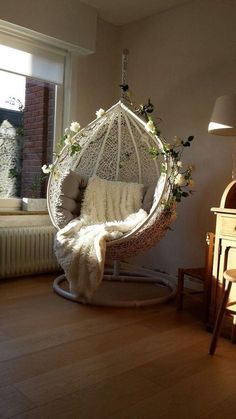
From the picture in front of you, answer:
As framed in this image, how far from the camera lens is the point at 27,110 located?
3408mm

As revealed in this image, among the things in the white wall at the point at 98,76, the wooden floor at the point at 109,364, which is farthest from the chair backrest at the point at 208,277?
the white wall at the point at 98,76

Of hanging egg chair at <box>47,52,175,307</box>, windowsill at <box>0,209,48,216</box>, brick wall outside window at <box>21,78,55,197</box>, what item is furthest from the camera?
brick wall outside window at <box>21,78,55,197</box>

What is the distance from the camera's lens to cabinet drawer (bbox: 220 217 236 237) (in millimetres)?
2148

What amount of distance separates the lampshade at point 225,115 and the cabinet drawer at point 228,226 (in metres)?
0.58

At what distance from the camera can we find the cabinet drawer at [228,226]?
7.05ft

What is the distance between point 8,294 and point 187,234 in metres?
1.51

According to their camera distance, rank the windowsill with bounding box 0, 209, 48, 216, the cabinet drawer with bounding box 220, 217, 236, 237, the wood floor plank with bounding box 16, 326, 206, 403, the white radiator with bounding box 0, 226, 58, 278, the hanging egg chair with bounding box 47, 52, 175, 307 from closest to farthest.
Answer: the wood floor plank with bounding box 16, 326, 206, 403
the cabinet drawer with bounding box 220, 217, 236, 237
the hanging egg chair with bounding box 47, 52, 175, 307
the white radiator with bounding box 0, 226, 58, 278
the windowsill with bounding box 0, 209, 48, 216

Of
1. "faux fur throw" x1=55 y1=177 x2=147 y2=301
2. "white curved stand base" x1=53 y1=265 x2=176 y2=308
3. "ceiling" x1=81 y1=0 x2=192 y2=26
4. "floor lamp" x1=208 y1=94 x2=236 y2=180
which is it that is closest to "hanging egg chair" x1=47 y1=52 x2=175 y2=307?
"white curved stand base" x1=53 y1=265 x2=176 y2=308

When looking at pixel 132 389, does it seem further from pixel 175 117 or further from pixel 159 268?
pixel 175 117

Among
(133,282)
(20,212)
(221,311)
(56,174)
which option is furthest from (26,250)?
(221,311)

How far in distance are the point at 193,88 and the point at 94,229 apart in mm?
1474

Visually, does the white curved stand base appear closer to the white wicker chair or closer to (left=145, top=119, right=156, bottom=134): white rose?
the white wicker chair

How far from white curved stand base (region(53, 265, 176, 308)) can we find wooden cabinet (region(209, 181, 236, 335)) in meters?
0.49

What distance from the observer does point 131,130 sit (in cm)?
330
